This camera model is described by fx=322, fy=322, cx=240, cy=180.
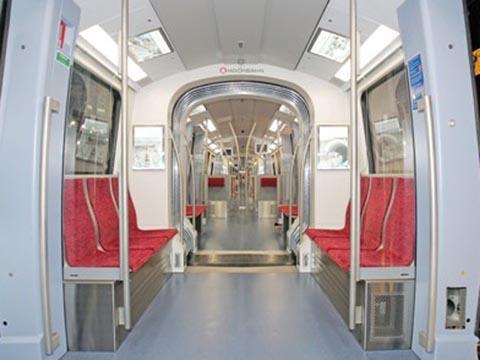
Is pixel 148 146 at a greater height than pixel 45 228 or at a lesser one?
greater

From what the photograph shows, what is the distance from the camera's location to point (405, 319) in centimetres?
235

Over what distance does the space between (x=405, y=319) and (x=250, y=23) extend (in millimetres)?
3013

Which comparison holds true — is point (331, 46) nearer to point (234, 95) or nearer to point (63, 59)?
point (234, 95)

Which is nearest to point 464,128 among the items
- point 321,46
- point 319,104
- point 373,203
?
point 373,203

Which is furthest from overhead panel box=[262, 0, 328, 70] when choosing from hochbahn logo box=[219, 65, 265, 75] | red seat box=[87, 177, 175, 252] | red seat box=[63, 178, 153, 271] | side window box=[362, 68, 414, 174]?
red seat box=[63, 178, 153, 271]

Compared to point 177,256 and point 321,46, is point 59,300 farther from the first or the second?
point 321,46

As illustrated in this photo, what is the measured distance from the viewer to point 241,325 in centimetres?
286

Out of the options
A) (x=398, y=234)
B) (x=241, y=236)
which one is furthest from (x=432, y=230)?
(x=241, y=236)

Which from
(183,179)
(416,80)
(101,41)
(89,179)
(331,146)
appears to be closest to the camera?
(416,80)

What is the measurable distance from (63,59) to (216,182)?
8.08 m

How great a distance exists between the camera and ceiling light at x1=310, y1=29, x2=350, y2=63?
340 centimetres

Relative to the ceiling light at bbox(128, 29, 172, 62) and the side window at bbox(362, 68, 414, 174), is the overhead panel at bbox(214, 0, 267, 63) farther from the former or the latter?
the side window at bbox(362, 68, 414, 174)

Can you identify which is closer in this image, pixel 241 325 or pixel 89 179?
pixel 89 179

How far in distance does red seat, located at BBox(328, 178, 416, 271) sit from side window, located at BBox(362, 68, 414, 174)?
164mm
